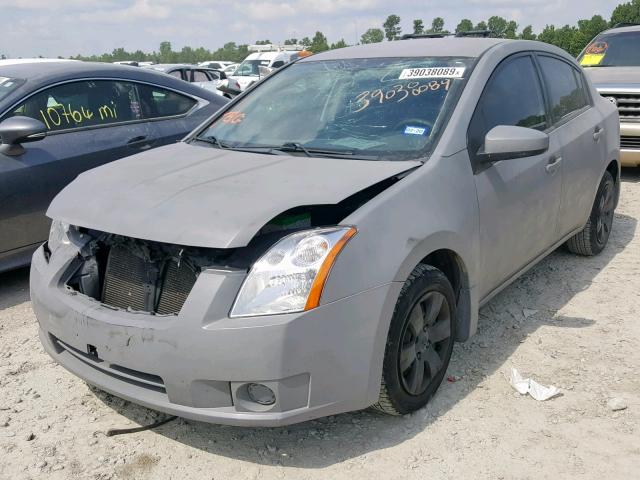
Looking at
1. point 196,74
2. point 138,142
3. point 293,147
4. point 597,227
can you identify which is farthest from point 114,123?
point 196,74

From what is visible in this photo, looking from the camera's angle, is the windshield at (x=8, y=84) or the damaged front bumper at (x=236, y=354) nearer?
the damaged front bumper at (x=236, y=354)

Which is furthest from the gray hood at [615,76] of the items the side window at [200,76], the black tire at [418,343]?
the side window at [200,76]

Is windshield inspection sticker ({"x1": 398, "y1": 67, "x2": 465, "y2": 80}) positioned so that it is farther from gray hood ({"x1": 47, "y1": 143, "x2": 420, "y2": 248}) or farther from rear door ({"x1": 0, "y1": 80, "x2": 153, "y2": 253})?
rear door ({"x1": 0, "y1": 80, "x2": 153, "y2": 253})

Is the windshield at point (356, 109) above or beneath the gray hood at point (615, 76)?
above

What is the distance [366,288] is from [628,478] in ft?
4.18

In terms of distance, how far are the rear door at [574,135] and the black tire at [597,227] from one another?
0.72ft

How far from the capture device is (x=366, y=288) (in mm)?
2521

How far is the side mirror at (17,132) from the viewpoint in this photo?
4395 mm

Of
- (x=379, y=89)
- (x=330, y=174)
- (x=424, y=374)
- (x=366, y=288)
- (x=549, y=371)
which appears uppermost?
(x=379, y=89)

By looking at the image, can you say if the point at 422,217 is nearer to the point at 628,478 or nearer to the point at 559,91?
the point at 628,478

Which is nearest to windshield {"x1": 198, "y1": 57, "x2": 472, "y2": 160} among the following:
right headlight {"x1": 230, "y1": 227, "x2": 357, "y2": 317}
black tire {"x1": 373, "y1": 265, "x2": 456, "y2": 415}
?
black tire {"x1": 373, "y1": 265, "x2": 456, "y2": 415}

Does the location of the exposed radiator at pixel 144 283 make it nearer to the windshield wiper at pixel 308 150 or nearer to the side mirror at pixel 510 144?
the windshield wiper at pixel 308 150

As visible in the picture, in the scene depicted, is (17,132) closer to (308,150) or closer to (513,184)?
(308,150)

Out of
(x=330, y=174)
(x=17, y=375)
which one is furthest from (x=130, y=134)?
(x=330, y=174)
